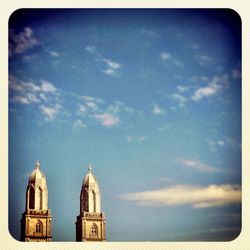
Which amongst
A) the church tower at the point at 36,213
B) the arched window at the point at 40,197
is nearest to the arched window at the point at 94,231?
the church tower at the point at 36,213

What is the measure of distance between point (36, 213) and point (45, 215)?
0.15m

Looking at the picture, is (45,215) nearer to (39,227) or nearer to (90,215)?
(39,227)

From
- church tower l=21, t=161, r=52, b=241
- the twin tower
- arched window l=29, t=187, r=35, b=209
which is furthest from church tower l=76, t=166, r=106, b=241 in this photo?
arched window l=29, t=187, r=35, b=209

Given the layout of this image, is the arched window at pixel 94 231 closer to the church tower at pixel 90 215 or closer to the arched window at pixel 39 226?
the church tower at pixel 90 215

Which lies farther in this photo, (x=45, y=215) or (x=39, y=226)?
(x=45, y=215)

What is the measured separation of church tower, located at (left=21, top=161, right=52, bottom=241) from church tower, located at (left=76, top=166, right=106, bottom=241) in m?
0.33

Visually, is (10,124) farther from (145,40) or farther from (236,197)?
(236,197)

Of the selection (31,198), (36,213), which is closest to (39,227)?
(36,213)

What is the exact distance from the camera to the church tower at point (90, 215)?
7.13 m

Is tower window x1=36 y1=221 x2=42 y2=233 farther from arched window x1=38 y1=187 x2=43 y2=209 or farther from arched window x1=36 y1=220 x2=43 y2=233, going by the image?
arched window x1=38 y1=187 x2=43 y2=209

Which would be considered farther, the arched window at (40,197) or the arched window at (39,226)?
the arched window at (40,197)

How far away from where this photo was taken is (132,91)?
6.90 meters

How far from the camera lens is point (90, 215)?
307 inches
